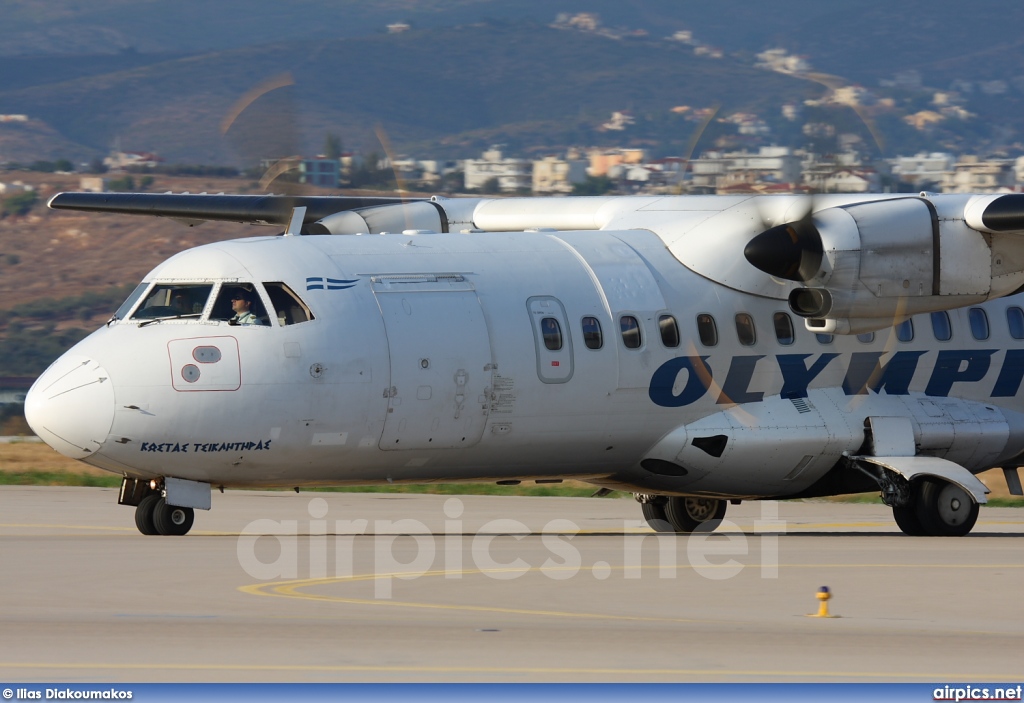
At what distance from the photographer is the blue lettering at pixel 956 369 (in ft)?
74.0

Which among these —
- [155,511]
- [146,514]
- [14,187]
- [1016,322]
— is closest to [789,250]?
[1016,322]

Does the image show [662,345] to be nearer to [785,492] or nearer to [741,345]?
[741,345]

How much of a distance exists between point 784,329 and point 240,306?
692 centimetres

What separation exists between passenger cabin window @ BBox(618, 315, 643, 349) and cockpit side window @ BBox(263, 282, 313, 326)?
3874 mm

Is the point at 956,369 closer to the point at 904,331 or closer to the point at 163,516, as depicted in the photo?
the point at 904,331

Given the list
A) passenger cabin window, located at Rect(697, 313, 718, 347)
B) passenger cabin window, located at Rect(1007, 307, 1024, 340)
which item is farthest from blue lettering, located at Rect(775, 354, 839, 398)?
passenger cabin window, located at Rect(1007, 307, 1024, 340)

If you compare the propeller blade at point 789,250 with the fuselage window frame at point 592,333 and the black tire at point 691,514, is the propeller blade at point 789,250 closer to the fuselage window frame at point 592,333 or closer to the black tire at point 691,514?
the fuselage window frame at point 592,333

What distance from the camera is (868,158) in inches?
816

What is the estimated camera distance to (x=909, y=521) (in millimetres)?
21391

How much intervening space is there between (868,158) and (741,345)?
269 cm

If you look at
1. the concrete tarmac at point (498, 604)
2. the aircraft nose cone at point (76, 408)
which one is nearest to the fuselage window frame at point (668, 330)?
the concrete tarmac at point (498, 604)

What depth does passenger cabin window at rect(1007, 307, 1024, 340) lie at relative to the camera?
23.5m

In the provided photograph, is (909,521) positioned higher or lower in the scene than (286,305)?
lower

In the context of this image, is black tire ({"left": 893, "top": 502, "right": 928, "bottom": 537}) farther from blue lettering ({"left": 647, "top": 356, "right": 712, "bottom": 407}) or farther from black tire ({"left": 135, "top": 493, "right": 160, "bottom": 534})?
black tire ({"left": 135, "top": 493, "right": 160, "bottom": 534})
